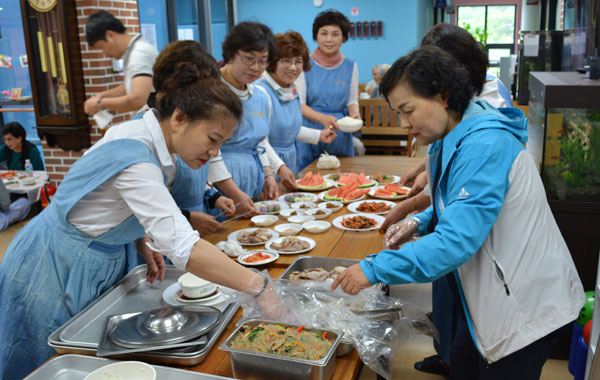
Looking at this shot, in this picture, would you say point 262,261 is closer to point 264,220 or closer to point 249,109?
point 264,220

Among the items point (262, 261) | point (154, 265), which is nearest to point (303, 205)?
point (262, 261)

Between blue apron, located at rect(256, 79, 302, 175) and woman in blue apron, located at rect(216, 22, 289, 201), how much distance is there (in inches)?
8.7

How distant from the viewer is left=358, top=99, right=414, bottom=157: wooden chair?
567 centimetres

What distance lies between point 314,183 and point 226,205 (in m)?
0.86

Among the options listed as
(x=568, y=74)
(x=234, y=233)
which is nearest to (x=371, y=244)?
(x=234, y=233)

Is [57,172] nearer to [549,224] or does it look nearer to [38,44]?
[38,44]

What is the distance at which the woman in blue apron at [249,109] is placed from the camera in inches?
111

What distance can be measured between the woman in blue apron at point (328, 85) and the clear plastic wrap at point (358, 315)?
8.41 feet

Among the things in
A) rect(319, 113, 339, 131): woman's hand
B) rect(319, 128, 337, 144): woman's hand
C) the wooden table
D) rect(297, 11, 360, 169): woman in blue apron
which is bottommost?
the wooden table

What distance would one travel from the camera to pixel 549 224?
152cm

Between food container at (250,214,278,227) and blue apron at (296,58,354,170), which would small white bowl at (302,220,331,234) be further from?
blue apron at (296,58,354,170)

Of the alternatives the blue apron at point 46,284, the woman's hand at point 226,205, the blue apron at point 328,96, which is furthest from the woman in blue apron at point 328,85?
the blue apron at point 46,284

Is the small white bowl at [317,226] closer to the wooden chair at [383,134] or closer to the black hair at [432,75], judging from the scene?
the black hair at [432,75]

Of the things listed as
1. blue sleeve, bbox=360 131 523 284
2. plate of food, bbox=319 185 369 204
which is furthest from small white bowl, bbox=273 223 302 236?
blue sleeve, bbox=360 131 523 284
